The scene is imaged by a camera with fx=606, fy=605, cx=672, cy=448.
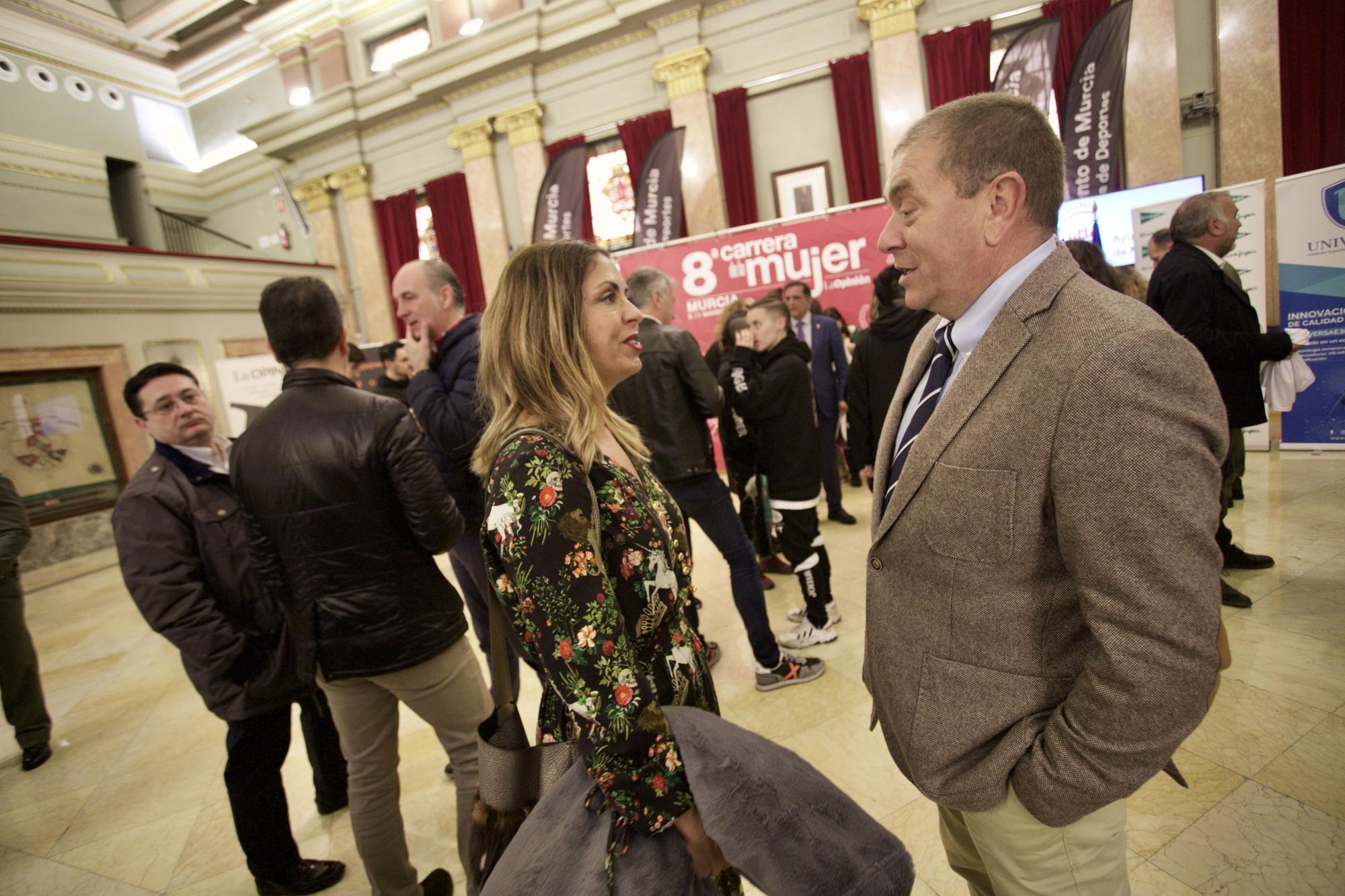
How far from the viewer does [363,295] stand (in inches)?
493

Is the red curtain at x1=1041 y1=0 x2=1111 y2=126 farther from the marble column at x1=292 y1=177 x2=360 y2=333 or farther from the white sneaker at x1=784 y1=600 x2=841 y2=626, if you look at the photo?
the marble column at x1=292 y1=177 x2=360 y2=333

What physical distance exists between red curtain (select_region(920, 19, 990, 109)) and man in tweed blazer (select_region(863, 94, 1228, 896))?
8526 millimetres

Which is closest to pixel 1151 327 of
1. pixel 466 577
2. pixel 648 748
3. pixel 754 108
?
pixel 648 748

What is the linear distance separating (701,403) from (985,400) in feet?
6.41

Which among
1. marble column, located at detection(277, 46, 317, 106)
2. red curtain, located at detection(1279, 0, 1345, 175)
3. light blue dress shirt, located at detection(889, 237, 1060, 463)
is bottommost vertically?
light blue dress shirt, located at detection(889, 237, 1060, 463)

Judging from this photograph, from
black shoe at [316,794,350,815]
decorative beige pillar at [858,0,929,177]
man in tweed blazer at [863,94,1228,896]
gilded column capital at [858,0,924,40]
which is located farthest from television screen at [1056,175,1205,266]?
black shoe at [316,794,350,815]

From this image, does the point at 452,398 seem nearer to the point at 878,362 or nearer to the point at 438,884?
the point at 438,884

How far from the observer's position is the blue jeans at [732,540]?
2811 mm

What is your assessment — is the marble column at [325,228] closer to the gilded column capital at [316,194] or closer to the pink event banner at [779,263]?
the gilded column capital at [316,194]

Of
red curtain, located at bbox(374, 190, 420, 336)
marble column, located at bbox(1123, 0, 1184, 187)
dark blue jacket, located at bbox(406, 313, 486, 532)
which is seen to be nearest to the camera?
dark blue jacket, located at bbox(406, 313, 486, 532)

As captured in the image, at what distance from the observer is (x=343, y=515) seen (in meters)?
1.71

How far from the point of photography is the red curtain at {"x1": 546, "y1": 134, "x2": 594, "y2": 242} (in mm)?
8906

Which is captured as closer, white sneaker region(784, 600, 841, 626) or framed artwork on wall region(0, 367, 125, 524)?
white sneaker region(784, 600, 841, 626)

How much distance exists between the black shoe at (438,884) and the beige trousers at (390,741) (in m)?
0.09
